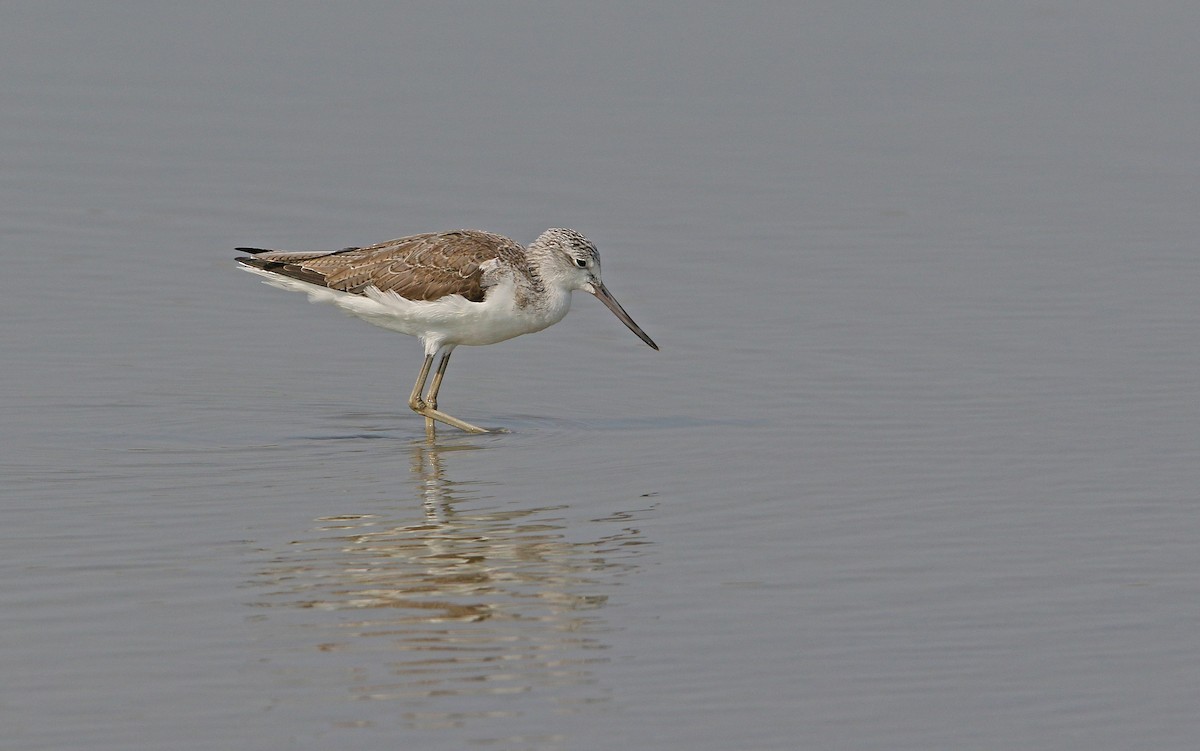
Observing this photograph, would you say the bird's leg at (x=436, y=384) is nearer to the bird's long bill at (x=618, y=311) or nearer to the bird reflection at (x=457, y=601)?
the bird's long bill at (x=618, y=311)

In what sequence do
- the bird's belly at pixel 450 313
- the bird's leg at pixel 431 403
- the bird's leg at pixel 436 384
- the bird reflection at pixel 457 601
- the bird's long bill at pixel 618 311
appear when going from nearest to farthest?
the bird reflection at pixel 457 601 < the bird's leg at pixel 431 403 < the bird's belly at pixel 450 313 < the bird's leg at pixel 436 384 < the bird's long bill at pixel 618 311

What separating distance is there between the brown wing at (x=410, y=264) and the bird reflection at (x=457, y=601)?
2.34 meters

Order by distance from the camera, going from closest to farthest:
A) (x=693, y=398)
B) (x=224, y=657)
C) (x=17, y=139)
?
(x=224, y=657), (x=693, y=398), (x=17, y=139)

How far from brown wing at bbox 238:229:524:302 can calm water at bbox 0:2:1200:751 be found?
855 millimetres

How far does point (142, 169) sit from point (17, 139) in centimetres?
164

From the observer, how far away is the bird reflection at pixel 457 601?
8008mm

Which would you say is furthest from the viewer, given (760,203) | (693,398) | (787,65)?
(787,65)

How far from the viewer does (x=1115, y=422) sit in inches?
496

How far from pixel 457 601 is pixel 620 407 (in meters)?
4.58

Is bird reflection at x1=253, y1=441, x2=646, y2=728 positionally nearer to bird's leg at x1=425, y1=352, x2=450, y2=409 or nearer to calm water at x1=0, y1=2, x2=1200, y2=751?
calm water at x1=0, y1=2, x2=1200, y2=751

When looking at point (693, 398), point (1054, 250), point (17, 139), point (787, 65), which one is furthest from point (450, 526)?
point (787, 65)

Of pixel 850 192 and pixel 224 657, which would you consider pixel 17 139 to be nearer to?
pixel 850 192

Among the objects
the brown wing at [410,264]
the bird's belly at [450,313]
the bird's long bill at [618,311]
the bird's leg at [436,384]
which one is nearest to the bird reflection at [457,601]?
the bird's leg at [436,384]

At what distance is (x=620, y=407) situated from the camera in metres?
13.6
